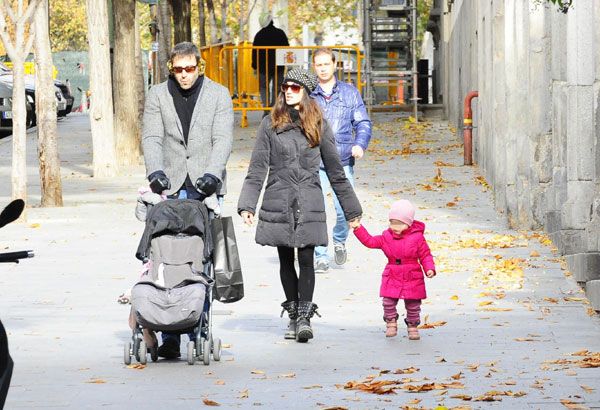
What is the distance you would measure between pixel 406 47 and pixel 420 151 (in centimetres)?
1399

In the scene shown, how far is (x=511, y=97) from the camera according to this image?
16531 mm

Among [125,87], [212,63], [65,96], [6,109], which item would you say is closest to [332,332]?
[125,87]

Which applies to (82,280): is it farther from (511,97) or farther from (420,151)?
(420,151)

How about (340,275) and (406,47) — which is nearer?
(340,275)

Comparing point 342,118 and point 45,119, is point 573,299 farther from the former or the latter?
point 45,119

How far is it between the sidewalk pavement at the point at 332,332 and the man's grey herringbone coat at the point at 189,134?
42.3 inches

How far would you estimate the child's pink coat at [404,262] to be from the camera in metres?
9.80

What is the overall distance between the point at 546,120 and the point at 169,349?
25.0 ft

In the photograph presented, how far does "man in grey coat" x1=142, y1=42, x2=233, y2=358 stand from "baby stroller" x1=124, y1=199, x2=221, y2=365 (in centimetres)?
69

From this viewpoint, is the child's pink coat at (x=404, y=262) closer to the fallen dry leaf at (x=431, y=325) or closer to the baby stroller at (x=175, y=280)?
the fallen dry leaf at (x=431, y=325)

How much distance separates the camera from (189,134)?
32.0 feet

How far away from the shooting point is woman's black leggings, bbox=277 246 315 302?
9906 mm

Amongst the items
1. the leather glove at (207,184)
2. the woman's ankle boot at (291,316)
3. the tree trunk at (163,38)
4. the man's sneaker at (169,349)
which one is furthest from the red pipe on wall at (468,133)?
the man's sneaker at (169,349)

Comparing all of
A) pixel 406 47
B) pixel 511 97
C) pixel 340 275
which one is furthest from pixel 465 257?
pixel 406 47
